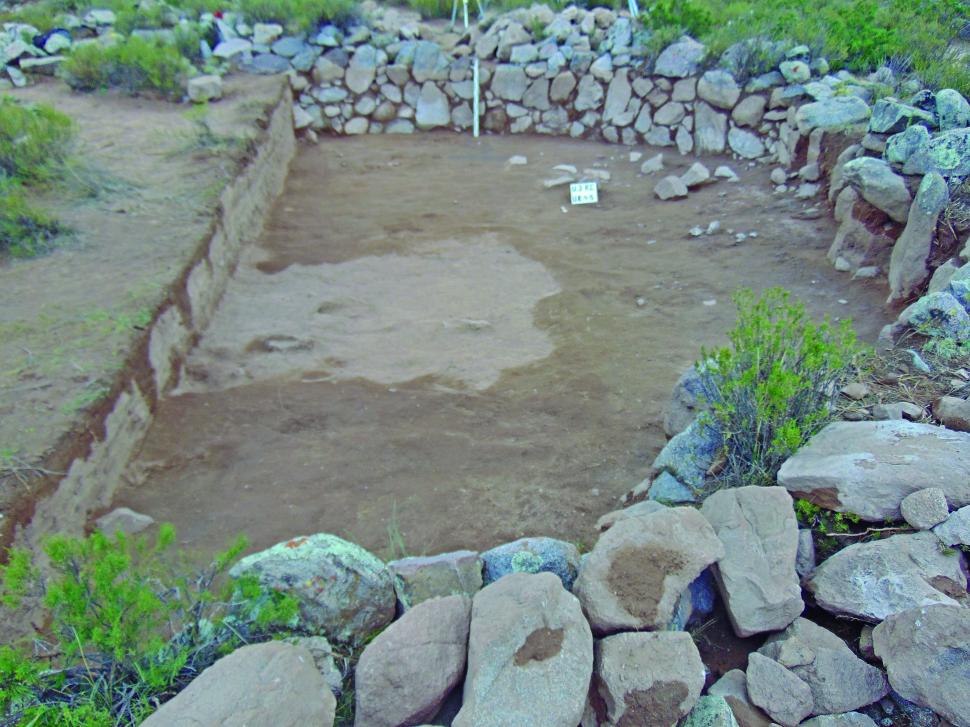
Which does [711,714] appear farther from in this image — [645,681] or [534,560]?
[534,560]

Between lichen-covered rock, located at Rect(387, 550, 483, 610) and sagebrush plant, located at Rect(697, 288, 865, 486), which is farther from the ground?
sagebrush plant, located at Rect(697, 288, 865, 486)

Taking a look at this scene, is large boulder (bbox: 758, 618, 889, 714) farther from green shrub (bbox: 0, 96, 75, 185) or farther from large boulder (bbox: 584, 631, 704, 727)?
green shrub (bbox: 0, 96, 75, 185)

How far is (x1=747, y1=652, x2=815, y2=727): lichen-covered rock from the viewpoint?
2.21 m

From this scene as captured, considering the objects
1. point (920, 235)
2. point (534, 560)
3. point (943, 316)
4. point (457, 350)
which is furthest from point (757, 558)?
point (920, 235)

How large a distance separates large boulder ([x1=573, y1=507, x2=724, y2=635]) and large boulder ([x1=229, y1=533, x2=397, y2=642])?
721 mm

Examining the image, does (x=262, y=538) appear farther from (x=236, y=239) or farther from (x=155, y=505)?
(x=236, y=239)

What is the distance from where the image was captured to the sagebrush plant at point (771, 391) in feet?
10.4

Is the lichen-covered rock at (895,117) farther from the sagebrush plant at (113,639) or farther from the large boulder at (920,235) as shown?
the sagebrush plant at (113,639)

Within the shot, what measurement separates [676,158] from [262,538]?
21.1 ft

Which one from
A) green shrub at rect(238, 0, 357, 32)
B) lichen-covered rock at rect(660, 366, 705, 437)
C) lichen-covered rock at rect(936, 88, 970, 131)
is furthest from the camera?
green shrub at rect(238, 0, 357, 32)

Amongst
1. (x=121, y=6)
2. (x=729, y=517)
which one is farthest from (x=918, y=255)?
(x=121, y=6)

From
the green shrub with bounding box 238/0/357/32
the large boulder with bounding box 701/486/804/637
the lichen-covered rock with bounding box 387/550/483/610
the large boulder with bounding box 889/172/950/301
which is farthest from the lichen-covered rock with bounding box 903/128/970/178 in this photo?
the green shrub with bounding box 238/0/357/32

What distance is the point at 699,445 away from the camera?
3607 millimetres

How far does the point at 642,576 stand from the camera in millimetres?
2506
